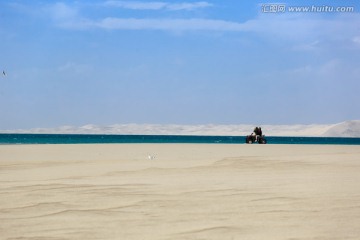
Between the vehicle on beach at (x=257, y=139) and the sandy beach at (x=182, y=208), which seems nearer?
the sandy beach at (x=182, y=208)

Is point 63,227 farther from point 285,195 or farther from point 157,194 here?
point 285,195

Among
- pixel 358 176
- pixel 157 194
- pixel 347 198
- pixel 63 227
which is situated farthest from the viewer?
pixel 358 176

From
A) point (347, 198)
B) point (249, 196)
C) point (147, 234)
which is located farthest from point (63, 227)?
point (347, 198)

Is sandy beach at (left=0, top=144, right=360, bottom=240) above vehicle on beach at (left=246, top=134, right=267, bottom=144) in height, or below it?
below

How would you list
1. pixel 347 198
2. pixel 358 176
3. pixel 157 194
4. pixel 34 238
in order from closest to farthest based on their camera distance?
pixel 34 238, pixel 347 198, pixel 157 194, pixel 358 176

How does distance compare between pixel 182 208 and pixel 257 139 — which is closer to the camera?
pixel 182 208

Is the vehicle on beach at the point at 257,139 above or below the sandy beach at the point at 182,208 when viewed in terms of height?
above

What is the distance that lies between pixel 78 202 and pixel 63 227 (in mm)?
1126

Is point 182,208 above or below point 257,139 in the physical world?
below

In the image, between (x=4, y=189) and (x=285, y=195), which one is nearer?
(x=285, y=195)

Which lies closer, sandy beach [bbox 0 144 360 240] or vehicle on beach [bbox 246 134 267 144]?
sandy beach [bbox 0 144 360 240]

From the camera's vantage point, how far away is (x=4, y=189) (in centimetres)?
634

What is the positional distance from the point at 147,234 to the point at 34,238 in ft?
2.75

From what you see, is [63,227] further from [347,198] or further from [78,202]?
[347,198]
